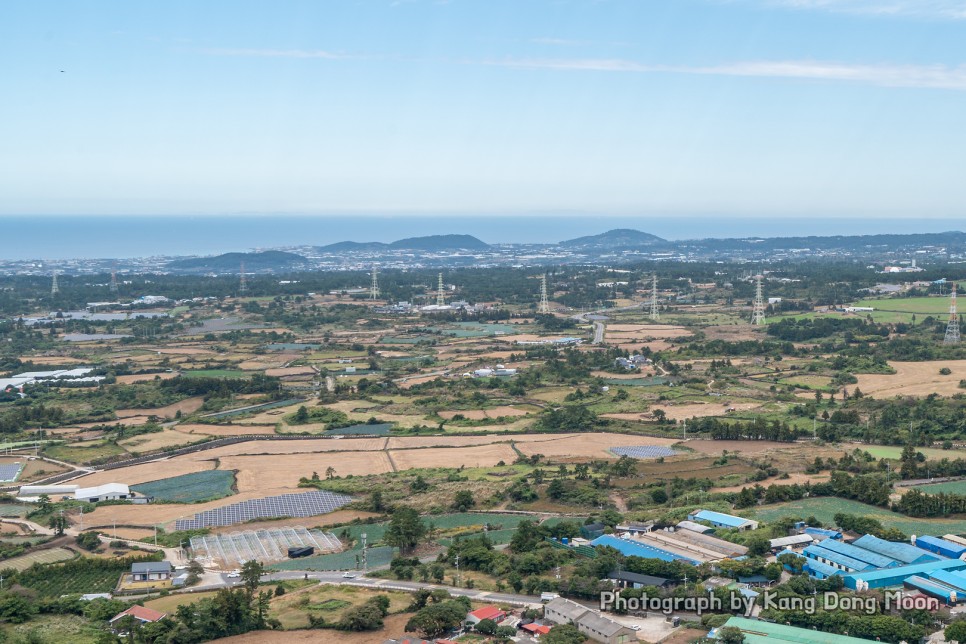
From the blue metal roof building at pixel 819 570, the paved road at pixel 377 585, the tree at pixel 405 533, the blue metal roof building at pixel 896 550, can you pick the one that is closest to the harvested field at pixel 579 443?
the tree at pixel 405 533

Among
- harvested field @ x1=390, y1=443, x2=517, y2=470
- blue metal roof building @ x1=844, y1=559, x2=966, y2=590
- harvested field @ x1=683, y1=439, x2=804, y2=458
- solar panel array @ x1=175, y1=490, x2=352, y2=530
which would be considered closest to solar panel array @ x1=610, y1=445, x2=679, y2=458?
harvested field @ x1=683, y1=439, x2=804, y2=458

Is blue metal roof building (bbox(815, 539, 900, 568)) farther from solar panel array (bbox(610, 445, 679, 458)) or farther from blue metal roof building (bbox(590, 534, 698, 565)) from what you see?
solar panel array (bbox(610, 445, 679, 458))

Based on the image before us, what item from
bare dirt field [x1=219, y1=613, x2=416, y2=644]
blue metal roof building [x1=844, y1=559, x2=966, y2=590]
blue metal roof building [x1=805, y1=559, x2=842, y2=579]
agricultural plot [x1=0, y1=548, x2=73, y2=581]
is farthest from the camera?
agricultural plot [x1=0, y1=548, x2=73, y2=581]

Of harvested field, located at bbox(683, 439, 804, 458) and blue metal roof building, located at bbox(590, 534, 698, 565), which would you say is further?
harvested field, located at bbox(683, 439, 804, 458)

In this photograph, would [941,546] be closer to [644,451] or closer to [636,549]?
[636,549]

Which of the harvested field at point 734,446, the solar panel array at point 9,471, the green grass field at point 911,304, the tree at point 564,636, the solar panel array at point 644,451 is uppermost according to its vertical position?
the green grass field at point 911,304

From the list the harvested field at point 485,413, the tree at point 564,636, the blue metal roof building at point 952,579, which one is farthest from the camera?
the harvested field at point 485,413

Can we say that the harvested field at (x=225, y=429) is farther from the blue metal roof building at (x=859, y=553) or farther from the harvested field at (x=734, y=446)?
the blue metal roof building at (x=859, y=553)
